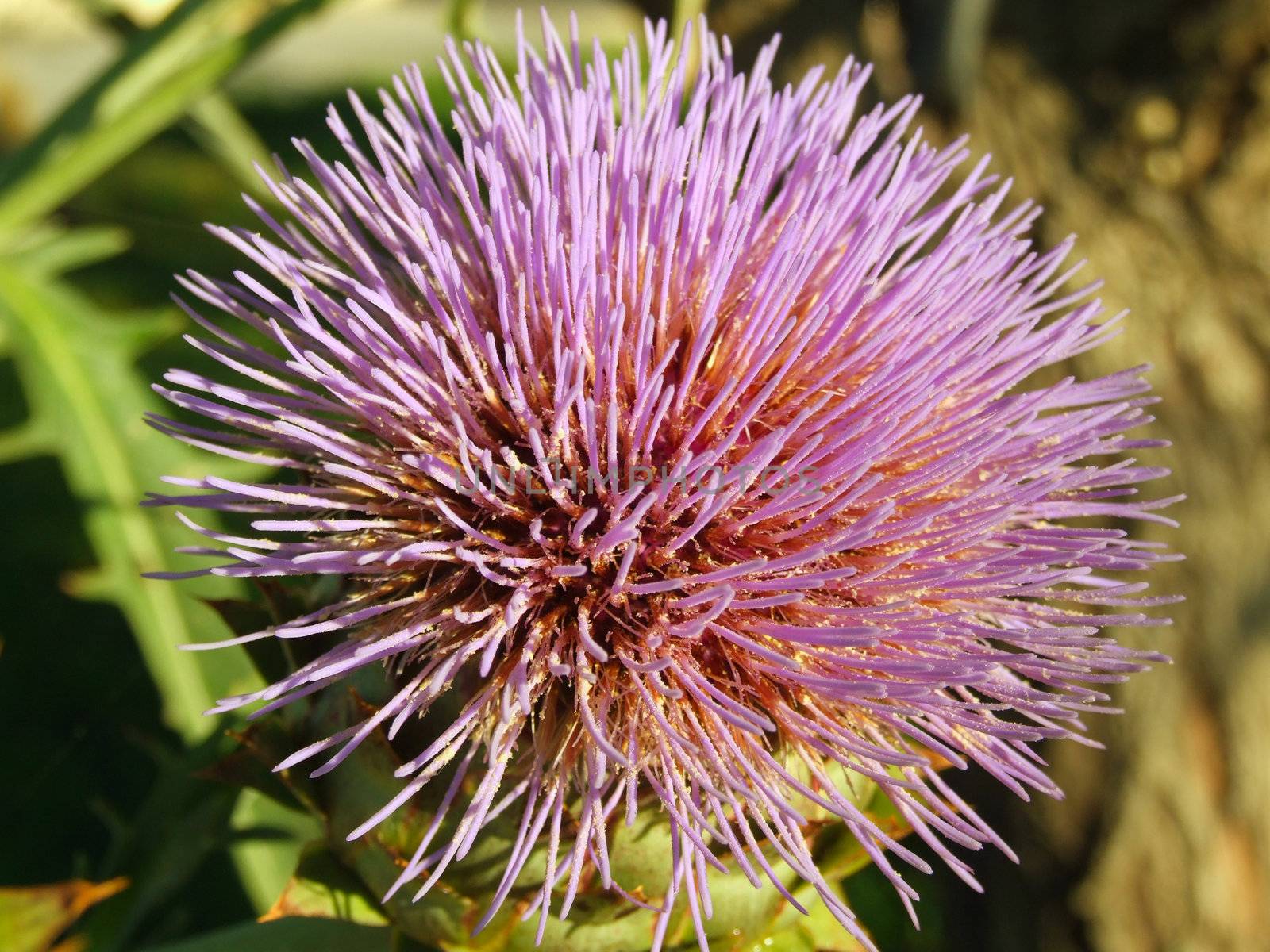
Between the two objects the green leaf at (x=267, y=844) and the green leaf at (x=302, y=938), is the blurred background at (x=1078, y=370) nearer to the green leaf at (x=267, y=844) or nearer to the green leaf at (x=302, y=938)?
the green leaf at (x=267, y=844)


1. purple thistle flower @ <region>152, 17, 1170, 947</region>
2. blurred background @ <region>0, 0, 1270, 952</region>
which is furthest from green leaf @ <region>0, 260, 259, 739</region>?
purple thistle flower @ <region>152, 17, 1170, 947</region>

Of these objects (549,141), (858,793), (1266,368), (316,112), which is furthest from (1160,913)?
(316,112)

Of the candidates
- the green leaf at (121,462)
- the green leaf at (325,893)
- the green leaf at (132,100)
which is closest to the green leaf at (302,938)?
the green leaf at (325,893)

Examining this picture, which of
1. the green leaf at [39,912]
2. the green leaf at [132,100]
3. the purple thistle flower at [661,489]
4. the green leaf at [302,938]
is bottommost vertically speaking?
the green leaf at [39,912]

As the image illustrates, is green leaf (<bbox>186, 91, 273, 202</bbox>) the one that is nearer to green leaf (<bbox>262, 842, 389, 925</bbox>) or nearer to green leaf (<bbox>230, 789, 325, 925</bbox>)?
green leaf (<bbox>230, 789, 325, 925</bbox>)

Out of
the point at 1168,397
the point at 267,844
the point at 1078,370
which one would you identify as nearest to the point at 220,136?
the point at 267,844

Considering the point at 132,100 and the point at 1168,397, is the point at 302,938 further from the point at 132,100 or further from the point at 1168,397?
the point at 1168,397
